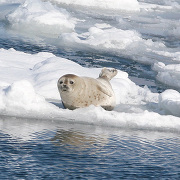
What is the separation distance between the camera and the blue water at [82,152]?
4.23 m

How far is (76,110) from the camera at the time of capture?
6.04m

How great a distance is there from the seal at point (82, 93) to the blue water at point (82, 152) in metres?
0.44

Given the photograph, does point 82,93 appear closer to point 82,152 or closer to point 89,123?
point 89,123

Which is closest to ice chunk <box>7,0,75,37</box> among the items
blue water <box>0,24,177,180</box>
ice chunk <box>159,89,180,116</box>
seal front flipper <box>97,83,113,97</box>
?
ice chunk <box>159,89,180,116</box>

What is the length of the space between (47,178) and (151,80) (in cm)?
683

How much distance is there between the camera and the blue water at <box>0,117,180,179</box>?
423cm

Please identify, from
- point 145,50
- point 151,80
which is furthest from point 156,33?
point 151,80

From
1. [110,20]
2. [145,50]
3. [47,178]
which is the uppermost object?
[110,20]

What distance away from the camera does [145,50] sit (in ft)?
45.1

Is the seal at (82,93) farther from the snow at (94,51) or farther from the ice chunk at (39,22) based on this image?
the ice chunk at (39,22)

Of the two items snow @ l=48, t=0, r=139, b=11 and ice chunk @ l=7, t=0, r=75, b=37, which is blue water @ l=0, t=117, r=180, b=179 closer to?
ice chunk @ l=7, t=0, r=75, b=37

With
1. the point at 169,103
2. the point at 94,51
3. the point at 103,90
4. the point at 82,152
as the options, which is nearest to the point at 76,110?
the point at 103,90

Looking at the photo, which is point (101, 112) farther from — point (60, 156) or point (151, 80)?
point (151, 80)

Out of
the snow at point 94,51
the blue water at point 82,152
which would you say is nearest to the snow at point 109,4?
the snow at point 94,51
